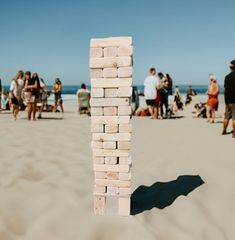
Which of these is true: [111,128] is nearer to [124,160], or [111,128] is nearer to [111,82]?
[124,160]

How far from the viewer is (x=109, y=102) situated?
3.47 meters

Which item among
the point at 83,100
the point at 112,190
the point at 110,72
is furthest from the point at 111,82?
the point at 83,100

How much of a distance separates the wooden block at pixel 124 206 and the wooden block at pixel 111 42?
65.3 inches

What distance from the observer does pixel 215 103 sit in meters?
12.4

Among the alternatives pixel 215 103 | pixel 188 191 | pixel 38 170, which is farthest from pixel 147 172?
pixel 215 103

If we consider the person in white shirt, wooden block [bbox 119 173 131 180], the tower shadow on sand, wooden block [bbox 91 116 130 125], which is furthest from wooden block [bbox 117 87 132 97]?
the person in white shirt

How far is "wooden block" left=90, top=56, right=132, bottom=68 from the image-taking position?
11.0ft

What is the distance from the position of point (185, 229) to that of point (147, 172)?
6.58 ft

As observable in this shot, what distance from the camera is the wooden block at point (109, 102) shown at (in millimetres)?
3438

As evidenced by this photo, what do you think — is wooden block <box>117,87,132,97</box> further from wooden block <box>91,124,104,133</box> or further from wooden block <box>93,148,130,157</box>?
wooden block <box>93,148,130,157</box>

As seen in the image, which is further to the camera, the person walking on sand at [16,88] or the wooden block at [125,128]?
the person walking on sand at [16,88]

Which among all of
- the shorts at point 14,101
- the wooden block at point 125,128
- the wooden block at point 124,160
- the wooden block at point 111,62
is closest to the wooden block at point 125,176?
the wooden block at point 124,160

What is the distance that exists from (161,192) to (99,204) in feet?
3.86

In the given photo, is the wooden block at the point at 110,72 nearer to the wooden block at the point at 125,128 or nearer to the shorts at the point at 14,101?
the wooden block at the point at 125,128
